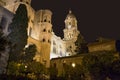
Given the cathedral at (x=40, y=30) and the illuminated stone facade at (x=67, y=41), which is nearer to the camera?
the cathedral at (x=40, y=30)

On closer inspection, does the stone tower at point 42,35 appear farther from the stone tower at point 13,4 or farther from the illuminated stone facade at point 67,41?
the illuminated stone facade at point 67,41

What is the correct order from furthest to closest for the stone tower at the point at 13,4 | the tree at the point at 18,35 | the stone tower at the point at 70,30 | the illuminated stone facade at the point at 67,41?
1. the stone tower at the point at 70,30
2. the illuminated stone facade at the point at 67,41
3. the stone tower at the point at 13,4
4. the tree at the point at 18,35

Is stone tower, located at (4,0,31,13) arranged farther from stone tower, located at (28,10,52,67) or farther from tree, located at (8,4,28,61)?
tree, located at (8,4,28,61)

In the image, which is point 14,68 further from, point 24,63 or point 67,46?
point 67,46

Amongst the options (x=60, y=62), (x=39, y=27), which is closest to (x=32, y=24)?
(x=39, y=27)

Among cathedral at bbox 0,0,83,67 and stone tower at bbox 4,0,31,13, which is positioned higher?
stone tower at bbox 4,0,31,13

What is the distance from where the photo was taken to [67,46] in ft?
259

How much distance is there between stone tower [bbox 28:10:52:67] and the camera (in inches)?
2125

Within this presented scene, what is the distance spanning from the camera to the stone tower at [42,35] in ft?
177

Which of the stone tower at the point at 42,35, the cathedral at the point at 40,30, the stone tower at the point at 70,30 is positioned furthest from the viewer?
the stone tower at the point at 70,30

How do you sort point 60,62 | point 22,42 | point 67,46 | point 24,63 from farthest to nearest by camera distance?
point 67,46 < point 60,62 < point 22,42 < point 24,63

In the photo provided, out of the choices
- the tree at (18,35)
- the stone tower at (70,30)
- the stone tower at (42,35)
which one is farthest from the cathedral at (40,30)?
the stone tower at (70,30)

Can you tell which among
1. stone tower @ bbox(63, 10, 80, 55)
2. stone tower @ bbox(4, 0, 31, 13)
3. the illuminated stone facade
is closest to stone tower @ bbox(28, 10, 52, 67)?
stone tower @ bbox(4, 0, 31, 13)

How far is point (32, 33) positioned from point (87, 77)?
88.4 feet
